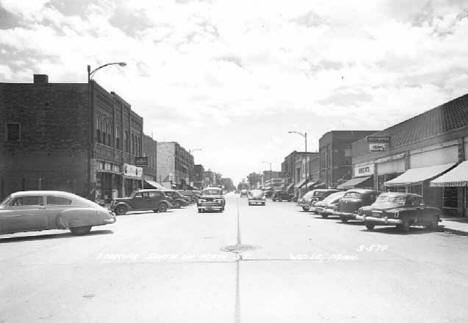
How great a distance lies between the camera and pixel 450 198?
27172 millimetres

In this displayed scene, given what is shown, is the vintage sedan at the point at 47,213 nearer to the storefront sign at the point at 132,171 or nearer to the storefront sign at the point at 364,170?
the storefront sign at the point at 132,171

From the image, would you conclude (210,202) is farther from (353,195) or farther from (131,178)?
(131,178)

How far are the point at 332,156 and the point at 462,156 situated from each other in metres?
35.6

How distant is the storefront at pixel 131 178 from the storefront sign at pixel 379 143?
23.8 m

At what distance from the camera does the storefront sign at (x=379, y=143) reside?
36938 millimetres

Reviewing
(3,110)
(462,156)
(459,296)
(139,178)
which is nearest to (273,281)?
(459,296)

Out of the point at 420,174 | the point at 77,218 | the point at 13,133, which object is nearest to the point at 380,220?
the point at 77,218

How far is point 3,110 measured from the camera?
3400cm

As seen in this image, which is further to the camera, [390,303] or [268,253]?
[268,253]

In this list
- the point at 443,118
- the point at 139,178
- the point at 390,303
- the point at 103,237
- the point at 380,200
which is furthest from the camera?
the point at 139,178

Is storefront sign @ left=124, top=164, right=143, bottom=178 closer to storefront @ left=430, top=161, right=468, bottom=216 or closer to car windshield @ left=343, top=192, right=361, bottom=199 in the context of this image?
car windshield @ left=343, top=192, right=361, bottom=199

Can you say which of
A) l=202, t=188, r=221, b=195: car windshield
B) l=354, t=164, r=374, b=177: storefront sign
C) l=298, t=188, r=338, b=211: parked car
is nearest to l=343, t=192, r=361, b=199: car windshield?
l=298, t=188, r=338, b=211: parked car

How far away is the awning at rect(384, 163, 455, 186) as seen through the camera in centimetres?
2636

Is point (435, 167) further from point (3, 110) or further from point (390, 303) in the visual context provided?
point (3, 110)
